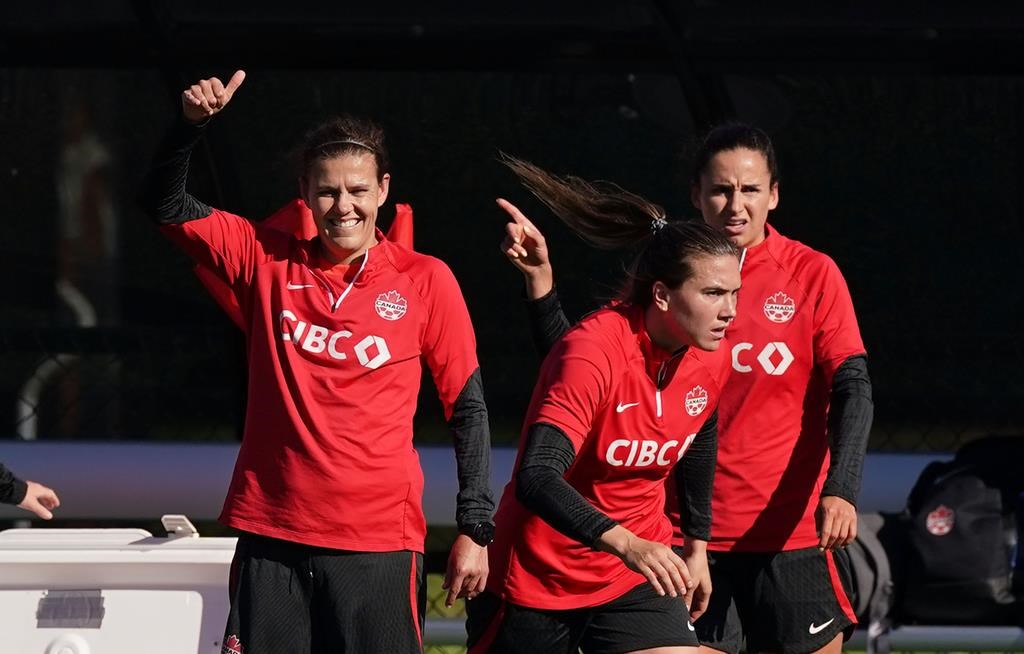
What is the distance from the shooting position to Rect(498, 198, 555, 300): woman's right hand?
3.99 metres

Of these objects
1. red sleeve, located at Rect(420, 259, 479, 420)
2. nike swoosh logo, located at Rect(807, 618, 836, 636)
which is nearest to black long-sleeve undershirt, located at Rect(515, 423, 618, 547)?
red sleeve, located at Rect(420, 259, 479, 420)

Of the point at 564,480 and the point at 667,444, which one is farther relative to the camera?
the point at 667,444

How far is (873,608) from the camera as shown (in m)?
5.18

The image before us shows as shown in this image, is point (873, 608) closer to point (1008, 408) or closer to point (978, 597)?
point (978, 597)

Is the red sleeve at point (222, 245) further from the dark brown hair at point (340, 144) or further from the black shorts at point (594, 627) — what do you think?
the black shorts at point (594, 627)

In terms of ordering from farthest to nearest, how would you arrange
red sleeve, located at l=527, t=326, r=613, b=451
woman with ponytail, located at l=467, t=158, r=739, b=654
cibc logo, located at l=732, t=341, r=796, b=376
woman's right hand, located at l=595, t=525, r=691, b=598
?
1. cibc logo, located at l=732, t=341, r=796, b=376
2. woman with ponytail, located at l=467, t=158, r=739, b=654
3. red sleeve, located at l=527, t=326, r=613, b=451
4. woman's right hand, located at l=595, t=525, r=691, b=598

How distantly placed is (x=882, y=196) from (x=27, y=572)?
12.3 ft

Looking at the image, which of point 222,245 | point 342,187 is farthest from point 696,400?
point 222,245

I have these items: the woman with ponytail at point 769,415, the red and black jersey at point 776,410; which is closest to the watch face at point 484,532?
the woman with ponytail at point 769,415

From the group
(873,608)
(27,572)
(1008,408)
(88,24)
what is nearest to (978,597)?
(873,608)

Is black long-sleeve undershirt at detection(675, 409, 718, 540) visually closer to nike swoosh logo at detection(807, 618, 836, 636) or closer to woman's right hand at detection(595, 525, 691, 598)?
nike swoosh logo at detection(807, 618, 836, 636)

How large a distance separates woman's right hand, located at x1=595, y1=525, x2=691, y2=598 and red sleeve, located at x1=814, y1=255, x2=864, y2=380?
3.36 feet

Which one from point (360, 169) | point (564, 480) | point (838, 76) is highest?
point (838, 76)

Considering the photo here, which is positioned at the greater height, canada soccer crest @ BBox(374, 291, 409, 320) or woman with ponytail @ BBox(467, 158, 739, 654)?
canada soccer crest @ BBox(374, 291, 409, 320)
